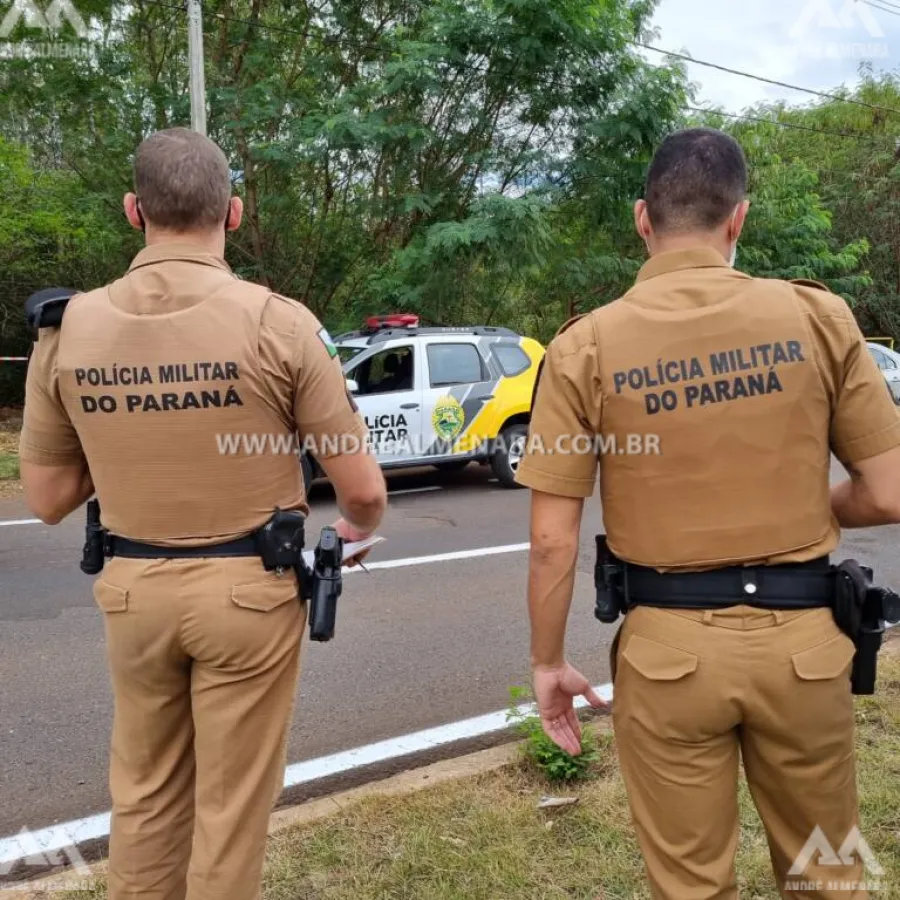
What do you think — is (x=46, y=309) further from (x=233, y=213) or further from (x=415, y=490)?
(x=415, y=490)

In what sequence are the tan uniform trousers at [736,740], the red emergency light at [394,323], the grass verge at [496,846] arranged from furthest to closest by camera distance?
the red emergency light at [394,323]
the grass verge at [496,846]
the tan uniform trousers at [736,740]

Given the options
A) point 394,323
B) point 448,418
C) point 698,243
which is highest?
point 698,243

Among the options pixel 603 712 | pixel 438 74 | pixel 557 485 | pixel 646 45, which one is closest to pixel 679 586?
pixel 557 485

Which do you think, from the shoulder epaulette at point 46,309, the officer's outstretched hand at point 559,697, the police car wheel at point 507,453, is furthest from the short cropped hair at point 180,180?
the police car wheel at point 507,453

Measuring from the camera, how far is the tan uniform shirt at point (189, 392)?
72.7 inches

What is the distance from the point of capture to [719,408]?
5.57 feet

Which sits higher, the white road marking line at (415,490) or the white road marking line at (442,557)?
the white road marking line at (442,557)

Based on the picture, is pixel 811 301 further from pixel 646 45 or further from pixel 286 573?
pixel 646 45

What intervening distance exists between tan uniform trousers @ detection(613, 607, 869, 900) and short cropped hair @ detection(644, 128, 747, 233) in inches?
33.5

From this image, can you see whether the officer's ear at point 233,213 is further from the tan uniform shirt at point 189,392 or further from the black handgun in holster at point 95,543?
the black handgun in holster at point 95,543

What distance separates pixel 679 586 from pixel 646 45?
13.4 metres

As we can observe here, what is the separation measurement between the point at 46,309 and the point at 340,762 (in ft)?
7.46

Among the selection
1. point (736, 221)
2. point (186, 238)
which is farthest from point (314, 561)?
point (736, 221)

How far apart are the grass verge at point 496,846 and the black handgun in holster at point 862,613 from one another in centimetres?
101
